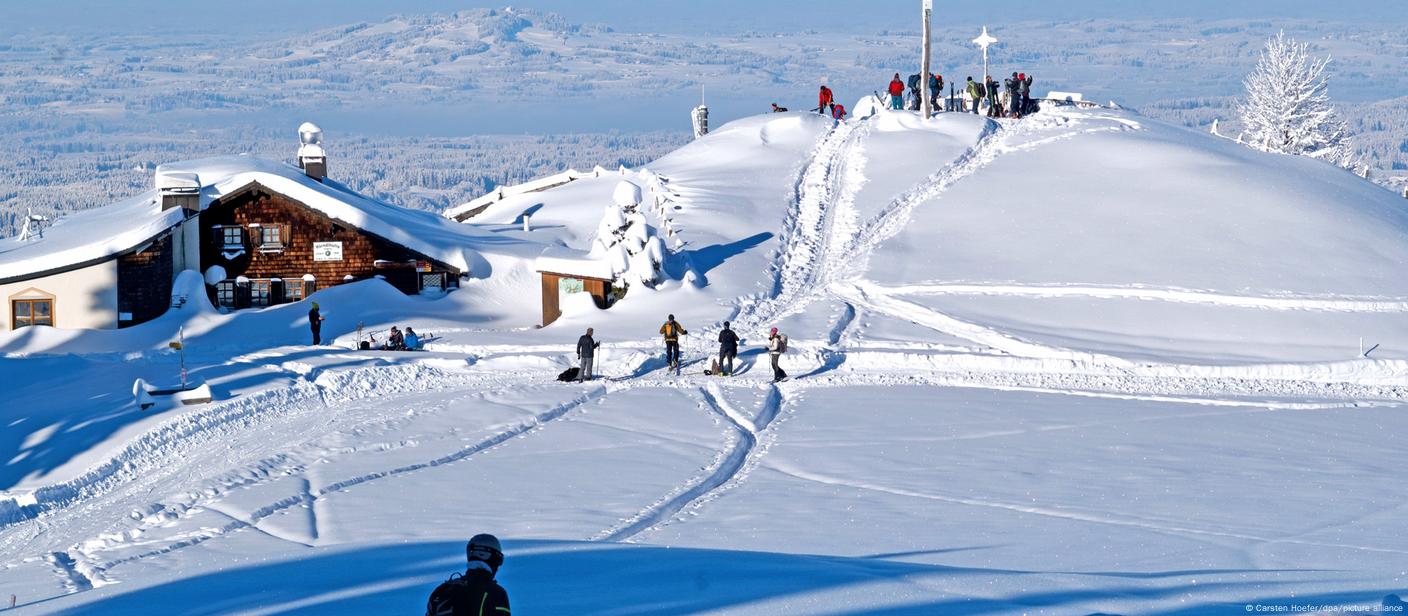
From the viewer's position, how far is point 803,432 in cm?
2625

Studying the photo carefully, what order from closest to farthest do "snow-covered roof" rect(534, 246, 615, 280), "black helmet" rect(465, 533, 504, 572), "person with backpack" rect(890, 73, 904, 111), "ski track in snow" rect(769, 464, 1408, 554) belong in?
"black helmet" rect(465, 533, 504, 572) → "ski track in snow" rect(769, 464, 1408, 554) → "snow-covered roof" rect(534, 246, 615, 280) → "person with backpack" rect(890, 73, 904, 111)

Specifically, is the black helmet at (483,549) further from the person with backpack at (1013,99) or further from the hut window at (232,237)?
the person with backpack at (1013,99)

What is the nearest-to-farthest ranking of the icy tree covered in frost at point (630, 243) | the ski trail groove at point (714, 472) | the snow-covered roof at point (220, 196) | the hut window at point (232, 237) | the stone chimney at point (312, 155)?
the ski trail groove at point (714, 472)
the icy tree covered in frost at point (630, 243)
the snow-covered roof at point (220, 196)
the hut window at point (232, 237)
the stone chimney at point (312, 155)

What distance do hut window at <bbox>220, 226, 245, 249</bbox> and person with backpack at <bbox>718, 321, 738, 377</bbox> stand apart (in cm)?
1731

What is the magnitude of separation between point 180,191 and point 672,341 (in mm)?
17247

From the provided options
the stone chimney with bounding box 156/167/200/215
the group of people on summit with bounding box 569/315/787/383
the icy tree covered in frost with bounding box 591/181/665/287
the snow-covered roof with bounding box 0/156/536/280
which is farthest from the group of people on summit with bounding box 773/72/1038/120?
the group of people on summit with bounding box 569/315/787/383

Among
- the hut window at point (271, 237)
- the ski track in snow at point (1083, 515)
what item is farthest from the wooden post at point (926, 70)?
the ski track in snow at point (1083, 515)

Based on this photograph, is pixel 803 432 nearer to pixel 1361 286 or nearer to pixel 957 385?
pixel 957 385

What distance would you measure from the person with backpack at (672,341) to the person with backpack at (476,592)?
2224 centimetres

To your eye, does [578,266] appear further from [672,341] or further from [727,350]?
[727,350]

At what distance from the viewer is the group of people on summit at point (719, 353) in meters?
30.7

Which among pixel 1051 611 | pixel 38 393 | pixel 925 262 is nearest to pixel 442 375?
pixel 38 393

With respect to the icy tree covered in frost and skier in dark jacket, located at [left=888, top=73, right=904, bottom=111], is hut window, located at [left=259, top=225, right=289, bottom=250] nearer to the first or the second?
the icy tree covered in frost

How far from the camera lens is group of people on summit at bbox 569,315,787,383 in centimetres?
3070
